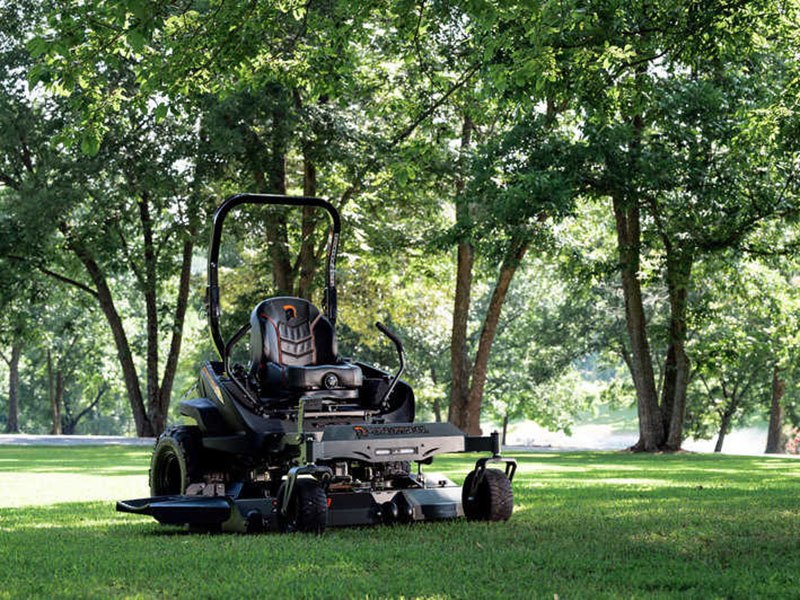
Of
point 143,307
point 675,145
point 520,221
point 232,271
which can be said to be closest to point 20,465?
point 520,221

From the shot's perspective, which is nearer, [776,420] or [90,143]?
[90,143]

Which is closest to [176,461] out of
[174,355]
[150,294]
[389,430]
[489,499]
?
[389,430]

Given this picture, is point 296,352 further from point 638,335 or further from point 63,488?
point 638,335

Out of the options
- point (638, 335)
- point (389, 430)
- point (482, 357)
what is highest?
point (638, 335)

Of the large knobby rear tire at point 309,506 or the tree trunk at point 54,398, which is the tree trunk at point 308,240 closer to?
the large knobby rear tire at point 309,506

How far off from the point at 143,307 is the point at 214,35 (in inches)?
1939

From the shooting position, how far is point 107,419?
80875 millimetres

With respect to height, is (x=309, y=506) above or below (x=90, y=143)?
below

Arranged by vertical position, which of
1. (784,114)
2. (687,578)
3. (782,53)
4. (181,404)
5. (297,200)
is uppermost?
(782,53)

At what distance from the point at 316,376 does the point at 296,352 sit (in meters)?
0.54

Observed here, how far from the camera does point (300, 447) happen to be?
327 inches

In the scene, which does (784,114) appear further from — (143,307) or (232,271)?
(143,307)

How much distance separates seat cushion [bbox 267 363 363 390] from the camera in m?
9.21

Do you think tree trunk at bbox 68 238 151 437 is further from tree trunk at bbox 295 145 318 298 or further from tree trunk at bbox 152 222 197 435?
tree trunk at bbox 295 145 318 298
